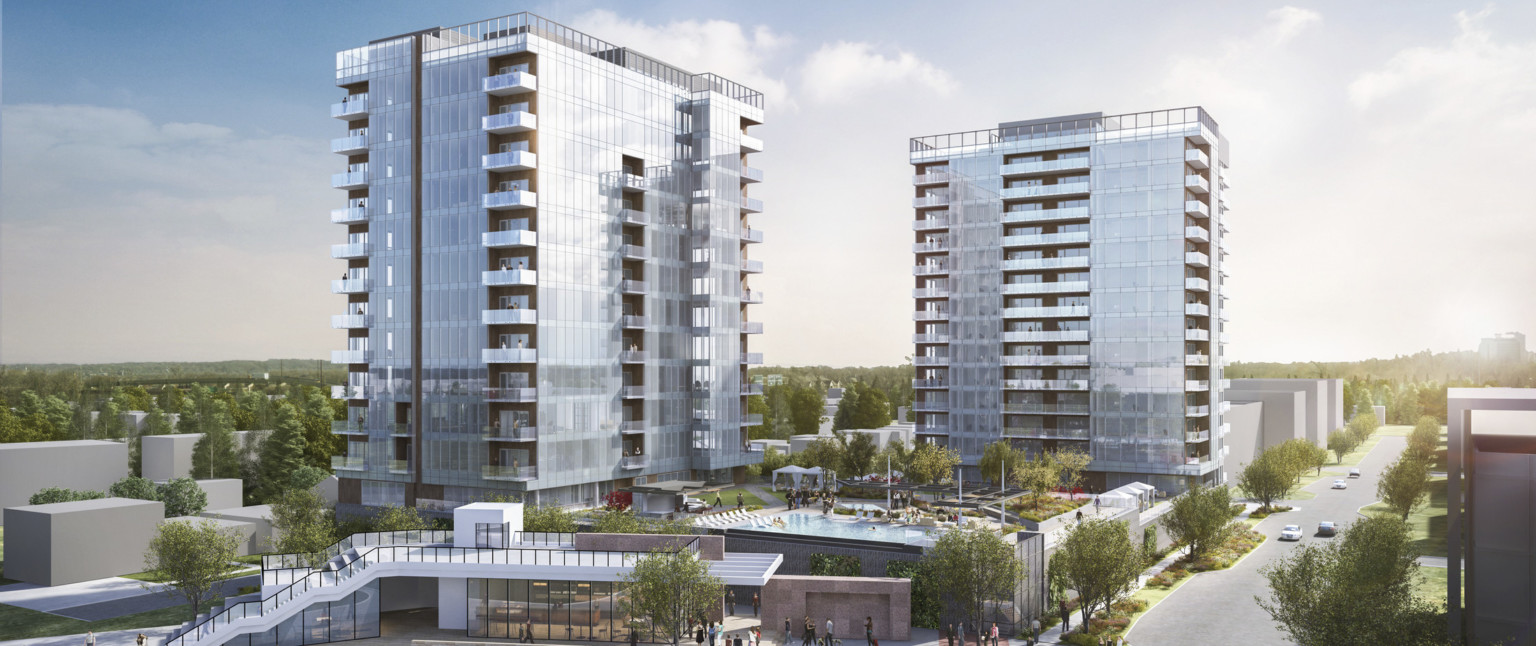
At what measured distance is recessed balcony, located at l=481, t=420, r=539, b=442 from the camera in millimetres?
75562

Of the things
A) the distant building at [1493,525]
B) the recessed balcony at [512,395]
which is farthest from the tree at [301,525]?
the distant building at [1493,525]

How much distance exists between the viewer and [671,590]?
146 feet

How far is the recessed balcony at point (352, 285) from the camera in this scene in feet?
271

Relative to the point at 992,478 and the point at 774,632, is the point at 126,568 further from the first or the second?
the point at 992,478

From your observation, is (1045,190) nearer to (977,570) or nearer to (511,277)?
(511,277)

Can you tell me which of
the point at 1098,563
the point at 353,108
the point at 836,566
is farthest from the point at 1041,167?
the point at 353,108

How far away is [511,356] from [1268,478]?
66.8m

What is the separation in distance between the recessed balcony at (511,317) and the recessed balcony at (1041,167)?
4973 cm

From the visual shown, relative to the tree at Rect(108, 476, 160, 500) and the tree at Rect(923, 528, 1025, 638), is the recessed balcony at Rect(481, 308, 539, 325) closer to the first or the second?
the tree at Rect(108, 476, 160, 500)

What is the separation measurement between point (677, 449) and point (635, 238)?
19053 millimetres

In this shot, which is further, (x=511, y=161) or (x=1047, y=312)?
(x=1047, y=312)

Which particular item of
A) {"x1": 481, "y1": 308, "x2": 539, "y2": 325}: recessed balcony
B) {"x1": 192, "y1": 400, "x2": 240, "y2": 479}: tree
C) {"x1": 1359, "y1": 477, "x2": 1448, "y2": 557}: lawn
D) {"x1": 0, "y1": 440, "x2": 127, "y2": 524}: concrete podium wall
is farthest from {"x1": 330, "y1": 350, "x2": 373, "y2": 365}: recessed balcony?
{"x1": 1359, "y1": 477, "x2": 1448, "y2": 557}: lawn

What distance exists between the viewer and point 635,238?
287 feet

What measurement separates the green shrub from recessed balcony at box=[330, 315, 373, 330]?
46.9 m
